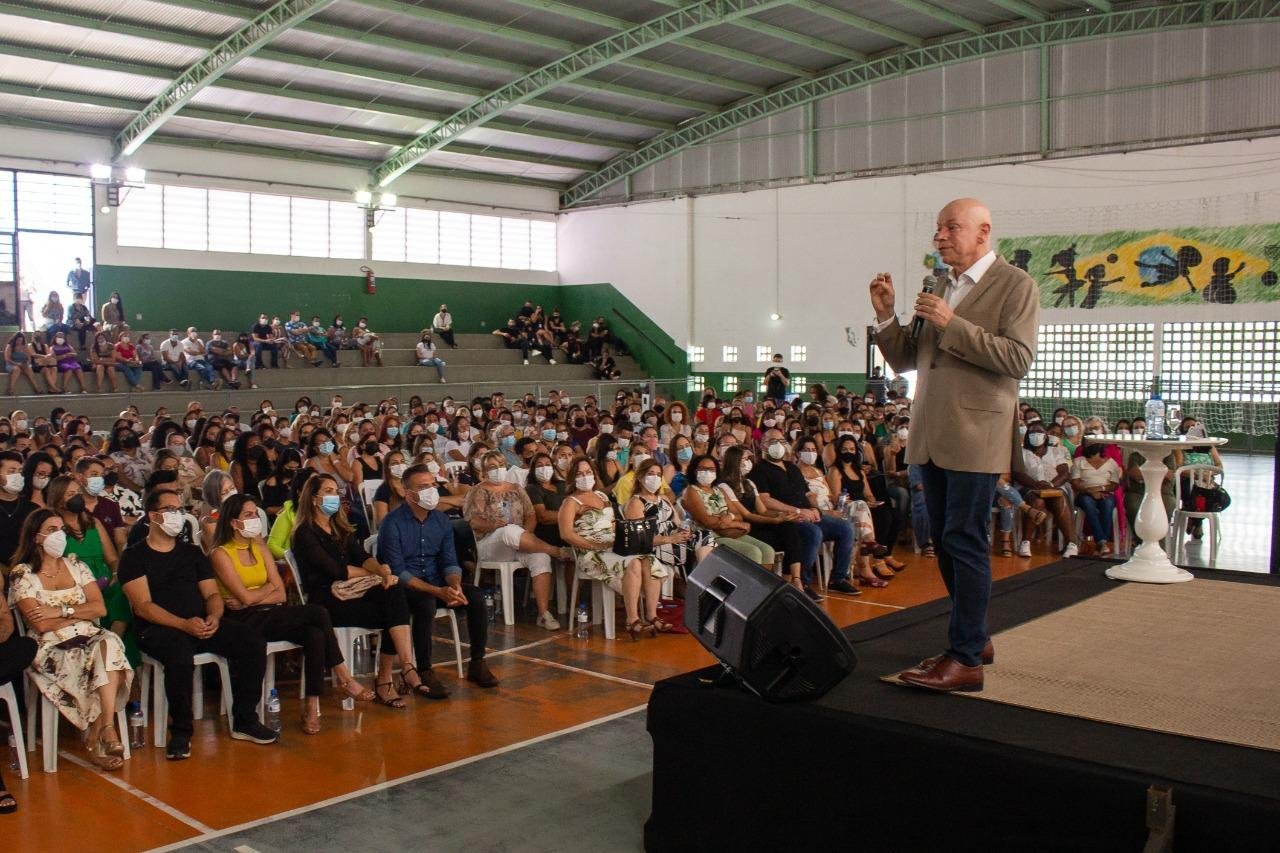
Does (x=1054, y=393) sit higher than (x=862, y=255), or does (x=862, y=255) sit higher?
Answer: (x=862, y=255)

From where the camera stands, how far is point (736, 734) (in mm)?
3342

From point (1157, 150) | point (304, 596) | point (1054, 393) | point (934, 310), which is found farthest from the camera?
point (1054, 393)

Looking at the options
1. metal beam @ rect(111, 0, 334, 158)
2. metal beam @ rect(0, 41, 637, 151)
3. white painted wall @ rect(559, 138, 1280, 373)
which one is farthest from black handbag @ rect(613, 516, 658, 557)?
white painted wall @ rect(559, 138, 1280, 373)

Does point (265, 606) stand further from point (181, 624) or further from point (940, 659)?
point (940, 659)

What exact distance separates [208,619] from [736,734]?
2756mm

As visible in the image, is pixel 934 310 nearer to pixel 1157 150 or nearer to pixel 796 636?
pixel 796 636

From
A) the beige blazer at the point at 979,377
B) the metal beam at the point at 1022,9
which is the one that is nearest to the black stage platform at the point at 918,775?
the beige blazer at the point at 979,377

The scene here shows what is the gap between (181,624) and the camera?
488 centimetres

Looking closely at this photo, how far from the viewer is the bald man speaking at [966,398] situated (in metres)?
3.12

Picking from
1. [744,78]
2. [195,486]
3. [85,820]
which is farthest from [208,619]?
[744,78]

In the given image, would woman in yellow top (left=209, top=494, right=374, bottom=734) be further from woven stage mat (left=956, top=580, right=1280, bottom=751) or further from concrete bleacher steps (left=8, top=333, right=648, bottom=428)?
concrete bleacher steps (left=8, top=333, right=648, bottom=428)

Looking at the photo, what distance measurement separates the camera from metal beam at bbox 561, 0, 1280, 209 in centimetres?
1722

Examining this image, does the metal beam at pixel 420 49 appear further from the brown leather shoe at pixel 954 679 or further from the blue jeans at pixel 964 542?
the brown leather shoe at pixel 954 679

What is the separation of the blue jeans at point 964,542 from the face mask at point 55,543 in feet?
12.0
